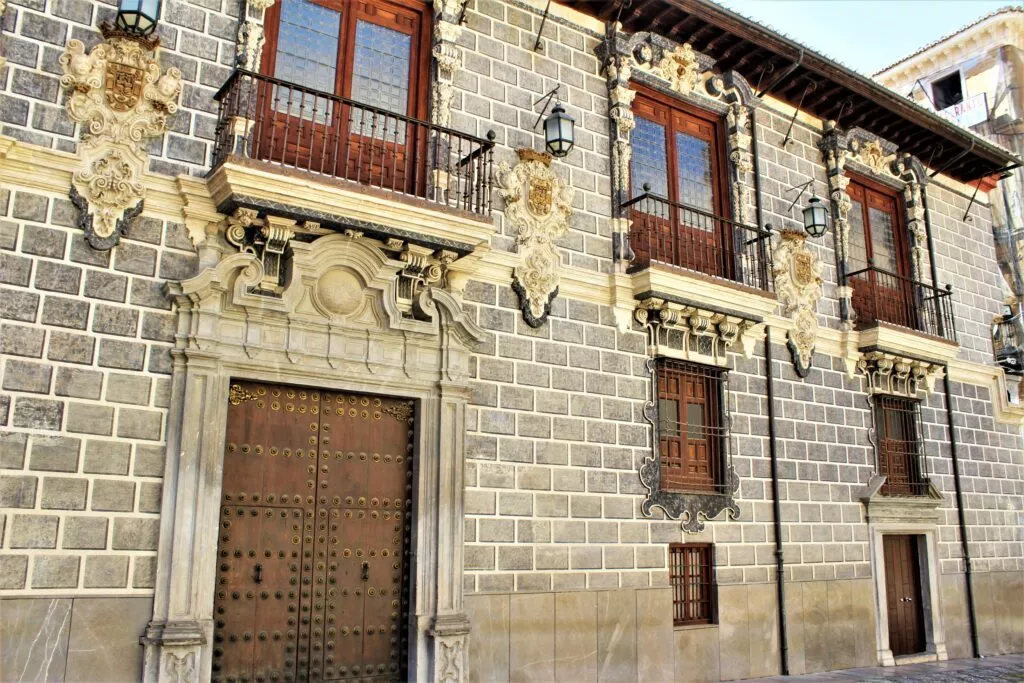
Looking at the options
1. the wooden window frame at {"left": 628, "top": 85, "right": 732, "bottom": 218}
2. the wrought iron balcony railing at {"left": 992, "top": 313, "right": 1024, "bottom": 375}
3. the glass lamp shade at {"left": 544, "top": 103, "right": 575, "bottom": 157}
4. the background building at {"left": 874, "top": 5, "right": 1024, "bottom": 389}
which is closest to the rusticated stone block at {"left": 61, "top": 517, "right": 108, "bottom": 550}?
the glass lamp shade at {"left": 544, "top": 103, "right": 575, "bottom": 157}

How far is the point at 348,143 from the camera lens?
8.00m

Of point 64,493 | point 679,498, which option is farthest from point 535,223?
point 64,493

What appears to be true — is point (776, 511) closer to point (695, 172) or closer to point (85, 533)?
point (695, 172)

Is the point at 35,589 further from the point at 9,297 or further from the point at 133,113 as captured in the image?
the point at 133,113

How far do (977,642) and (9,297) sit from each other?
1327 cm

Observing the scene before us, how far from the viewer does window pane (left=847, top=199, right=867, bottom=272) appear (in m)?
13.4

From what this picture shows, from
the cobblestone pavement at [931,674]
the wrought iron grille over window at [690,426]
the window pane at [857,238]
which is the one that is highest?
the window pane at [857,238]

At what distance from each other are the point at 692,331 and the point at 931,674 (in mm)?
5296

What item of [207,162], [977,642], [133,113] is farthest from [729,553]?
[133,113]

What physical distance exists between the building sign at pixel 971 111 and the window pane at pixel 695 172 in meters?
13.4

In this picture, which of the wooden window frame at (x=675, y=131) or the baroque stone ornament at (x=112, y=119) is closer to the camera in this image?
the baroque stone ornament at (x=112, y=119)

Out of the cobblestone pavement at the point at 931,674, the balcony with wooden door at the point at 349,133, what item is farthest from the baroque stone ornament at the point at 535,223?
the cobblestone pavement at the point at 931,674

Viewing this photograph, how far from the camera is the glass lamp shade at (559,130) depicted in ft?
30.2

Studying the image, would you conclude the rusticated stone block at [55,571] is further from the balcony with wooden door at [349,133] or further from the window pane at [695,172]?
the window pane at [695,172]
